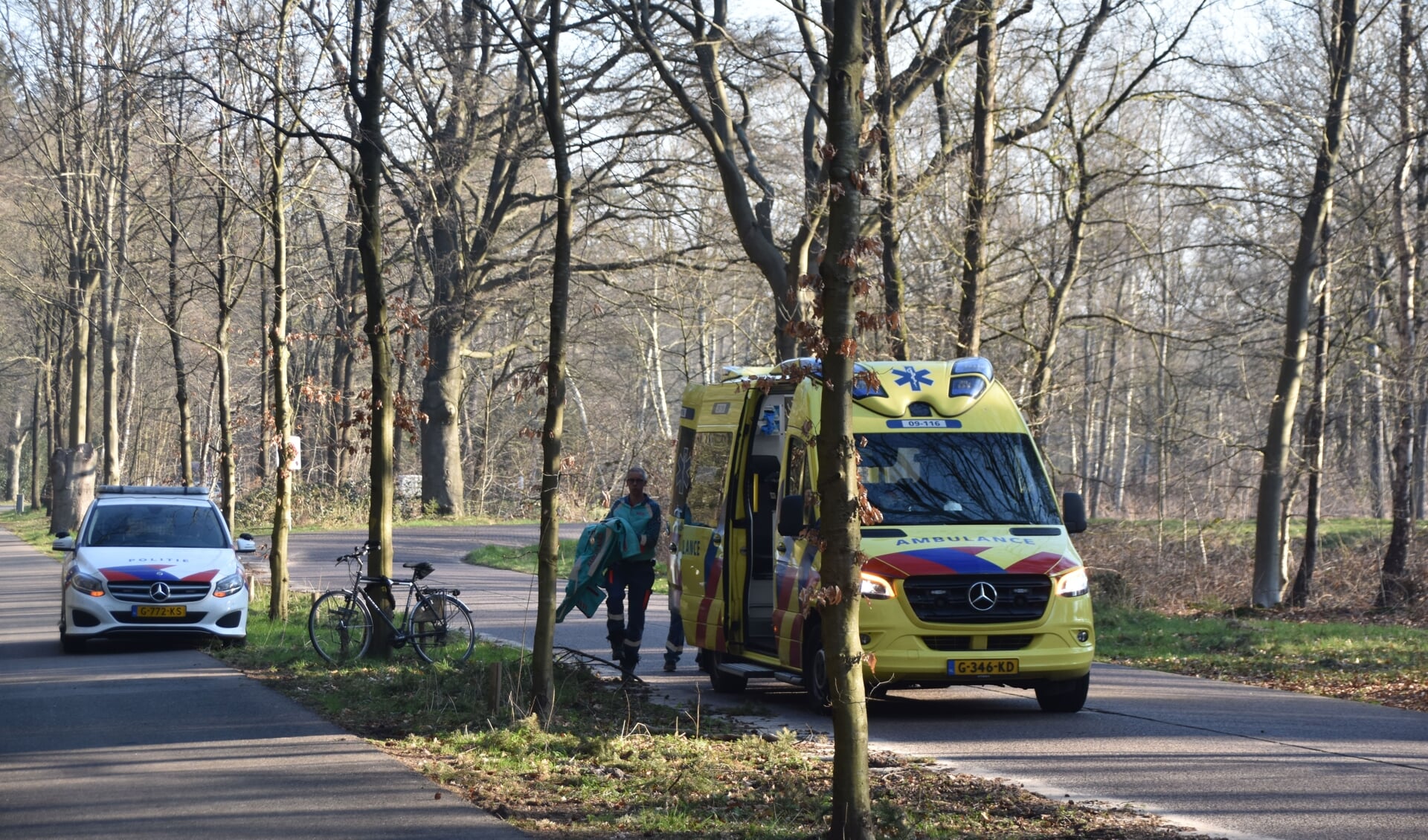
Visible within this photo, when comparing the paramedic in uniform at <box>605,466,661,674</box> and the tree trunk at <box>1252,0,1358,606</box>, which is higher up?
the tree trunk at <box>1252,0,1358,606</box>

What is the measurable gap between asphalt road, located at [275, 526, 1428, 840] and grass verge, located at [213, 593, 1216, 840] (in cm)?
59

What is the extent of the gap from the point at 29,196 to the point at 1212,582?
30.2 m

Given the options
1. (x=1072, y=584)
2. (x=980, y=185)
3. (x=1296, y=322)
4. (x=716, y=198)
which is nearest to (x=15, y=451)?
(x=716, y=198)

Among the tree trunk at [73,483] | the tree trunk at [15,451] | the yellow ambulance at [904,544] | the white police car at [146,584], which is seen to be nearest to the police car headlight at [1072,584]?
the yellow ambulance at [904,544]

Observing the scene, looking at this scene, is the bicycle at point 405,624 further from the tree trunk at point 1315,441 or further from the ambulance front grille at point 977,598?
the tree trunk at point 1315,441

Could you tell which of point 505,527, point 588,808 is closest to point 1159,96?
point 588,808

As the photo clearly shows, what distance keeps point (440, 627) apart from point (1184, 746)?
7123 millimetres

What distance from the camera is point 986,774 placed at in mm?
8555

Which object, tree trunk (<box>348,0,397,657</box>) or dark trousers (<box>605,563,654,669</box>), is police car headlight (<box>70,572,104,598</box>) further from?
dark trousers (<box>605,563,654,669</box>)

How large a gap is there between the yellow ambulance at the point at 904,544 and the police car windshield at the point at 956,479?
0.01 metres

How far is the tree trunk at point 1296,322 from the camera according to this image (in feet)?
66.8

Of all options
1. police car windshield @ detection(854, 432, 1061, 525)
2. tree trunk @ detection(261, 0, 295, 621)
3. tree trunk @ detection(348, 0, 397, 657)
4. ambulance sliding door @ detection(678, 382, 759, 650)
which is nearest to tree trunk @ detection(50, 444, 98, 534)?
tree trunk @ detection(261, 0, 295, 621)

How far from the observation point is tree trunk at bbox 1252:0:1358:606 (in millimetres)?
20375

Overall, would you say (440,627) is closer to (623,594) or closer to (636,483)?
(623,594)
